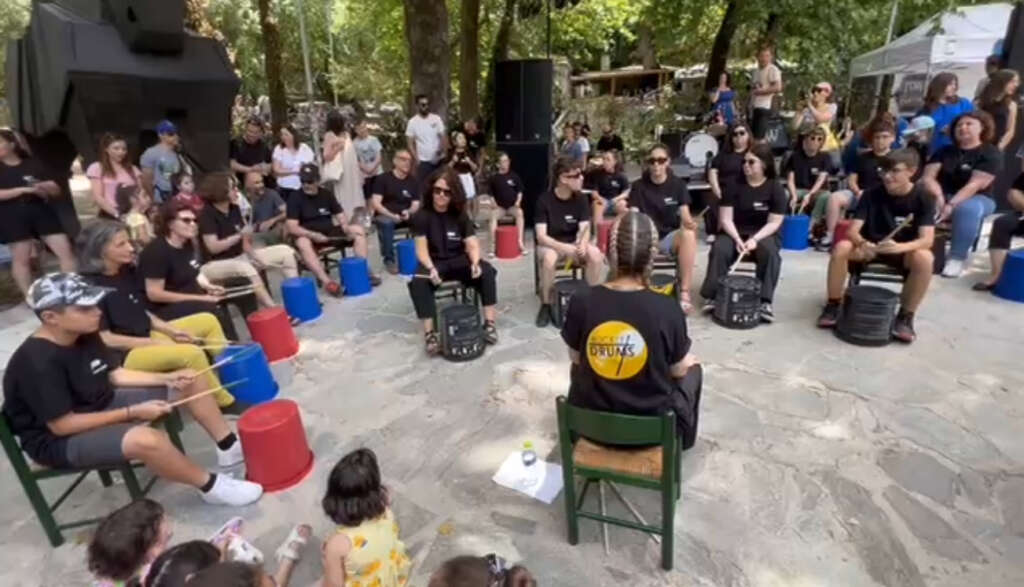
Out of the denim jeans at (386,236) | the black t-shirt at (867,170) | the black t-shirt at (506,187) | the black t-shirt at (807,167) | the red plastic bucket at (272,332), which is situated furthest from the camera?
the black t-shirt at (506,187)

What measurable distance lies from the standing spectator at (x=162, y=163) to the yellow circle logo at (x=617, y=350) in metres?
4.42

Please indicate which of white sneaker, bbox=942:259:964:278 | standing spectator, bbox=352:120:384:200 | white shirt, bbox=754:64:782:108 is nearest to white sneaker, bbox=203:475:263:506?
standing spectator, bbox=352:120:384:200

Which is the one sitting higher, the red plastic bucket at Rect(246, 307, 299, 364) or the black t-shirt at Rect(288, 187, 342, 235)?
the black t-shirt at Rect(288, 187, 342, 235)

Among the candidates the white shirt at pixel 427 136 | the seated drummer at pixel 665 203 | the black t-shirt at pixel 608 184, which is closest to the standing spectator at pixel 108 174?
the white shirt at pixel 427 136

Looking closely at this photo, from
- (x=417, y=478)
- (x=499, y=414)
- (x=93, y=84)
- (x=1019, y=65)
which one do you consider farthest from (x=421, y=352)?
(x=1019, y=65)

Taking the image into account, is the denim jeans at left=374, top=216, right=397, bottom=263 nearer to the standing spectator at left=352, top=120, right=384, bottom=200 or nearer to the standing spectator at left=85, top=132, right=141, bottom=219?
the standing spectator at left=352, top=120, right=384, bottom=200

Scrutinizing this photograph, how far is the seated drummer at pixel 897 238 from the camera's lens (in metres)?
3.48

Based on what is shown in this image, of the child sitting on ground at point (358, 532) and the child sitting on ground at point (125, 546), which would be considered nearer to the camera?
the child sitting on ground at point (125, 546)

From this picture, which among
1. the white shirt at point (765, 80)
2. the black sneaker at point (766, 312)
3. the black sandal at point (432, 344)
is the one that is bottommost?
the black sandal at point (432, 344)

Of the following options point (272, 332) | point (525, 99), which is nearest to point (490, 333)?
point (272, 332)

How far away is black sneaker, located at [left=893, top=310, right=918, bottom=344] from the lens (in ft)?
11.5

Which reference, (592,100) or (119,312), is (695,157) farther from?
(592,100)

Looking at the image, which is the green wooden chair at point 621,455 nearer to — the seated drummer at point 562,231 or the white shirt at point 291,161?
the seated drummer at point 562,231

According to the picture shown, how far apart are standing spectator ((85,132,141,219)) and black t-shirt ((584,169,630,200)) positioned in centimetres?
420
